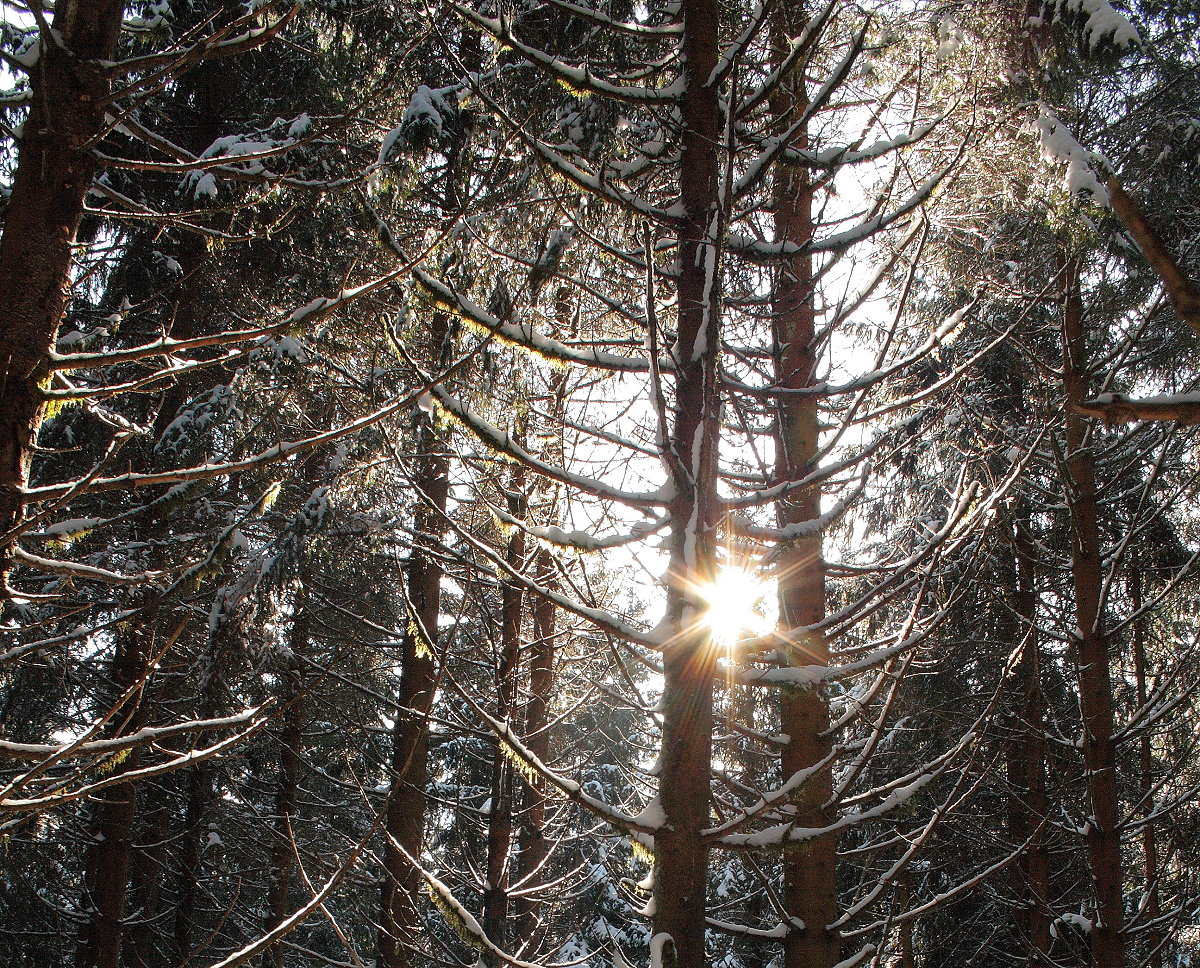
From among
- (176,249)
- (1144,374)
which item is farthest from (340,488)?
(1144,374)

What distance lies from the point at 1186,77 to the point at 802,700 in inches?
268

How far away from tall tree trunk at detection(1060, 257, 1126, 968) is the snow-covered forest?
49mm

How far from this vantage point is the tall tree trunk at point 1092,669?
579 centimetres

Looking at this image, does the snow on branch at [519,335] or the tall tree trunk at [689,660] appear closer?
the tall tree trunk at [689,660]

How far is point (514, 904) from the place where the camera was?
8.90 m

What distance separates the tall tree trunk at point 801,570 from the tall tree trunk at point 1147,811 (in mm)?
2509

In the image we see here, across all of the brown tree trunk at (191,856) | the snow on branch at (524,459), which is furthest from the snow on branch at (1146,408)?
the brown tree trunk at (191,856)

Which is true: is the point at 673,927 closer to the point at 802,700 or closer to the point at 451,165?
the point at 802,700

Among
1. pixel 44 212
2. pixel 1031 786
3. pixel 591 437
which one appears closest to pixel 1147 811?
pixel 1031 786

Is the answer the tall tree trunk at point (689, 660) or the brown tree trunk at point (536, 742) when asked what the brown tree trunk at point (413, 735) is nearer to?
the brown tree trunk at point (536, 742)

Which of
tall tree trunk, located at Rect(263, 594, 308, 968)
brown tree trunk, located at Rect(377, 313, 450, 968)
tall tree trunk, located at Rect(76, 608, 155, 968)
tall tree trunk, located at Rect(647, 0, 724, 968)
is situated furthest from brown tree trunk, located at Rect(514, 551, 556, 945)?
tall tree trunk, located at Rect(647, 0, 724, 968)

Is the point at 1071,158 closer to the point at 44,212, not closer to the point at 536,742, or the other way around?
the point at 44,212

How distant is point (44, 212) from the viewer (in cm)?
257

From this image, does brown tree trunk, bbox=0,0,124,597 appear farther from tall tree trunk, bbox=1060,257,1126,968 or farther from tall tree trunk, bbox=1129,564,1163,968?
tall tree trunk, bbox=1129,564,1163,968
